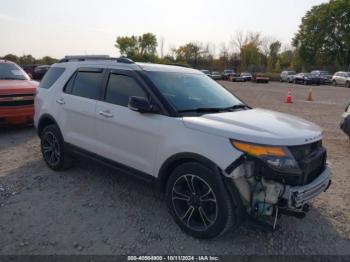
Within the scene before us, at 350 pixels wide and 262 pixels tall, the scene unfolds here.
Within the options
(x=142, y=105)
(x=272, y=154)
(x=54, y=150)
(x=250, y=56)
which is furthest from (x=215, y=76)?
(x=250, y=56)

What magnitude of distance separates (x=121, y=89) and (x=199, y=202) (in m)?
1.78

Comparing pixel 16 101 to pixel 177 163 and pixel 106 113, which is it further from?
pixel 177 163

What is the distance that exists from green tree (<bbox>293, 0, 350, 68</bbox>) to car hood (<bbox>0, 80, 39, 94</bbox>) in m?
56.2

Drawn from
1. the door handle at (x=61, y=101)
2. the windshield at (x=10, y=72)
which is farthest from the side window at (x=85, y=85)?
the windshield at (x=10, y=72)

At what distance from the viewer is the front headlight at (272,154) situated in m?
3.05

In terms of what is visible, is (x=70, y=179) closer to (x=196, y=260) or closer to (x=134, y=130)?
(x=134, y=130)

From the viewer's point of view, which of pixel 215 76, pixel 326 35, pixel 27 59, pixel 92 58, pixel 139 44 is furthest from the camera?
pixel 139 44

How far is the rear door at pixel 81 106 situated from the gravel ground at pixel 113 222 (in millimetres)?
698

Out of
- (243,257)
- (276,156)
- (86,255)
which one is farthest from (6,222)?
(276,156)

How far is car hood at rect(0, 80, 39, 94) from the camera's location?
757 cm

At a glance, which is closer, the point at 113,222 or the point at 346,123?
the point at 113,222

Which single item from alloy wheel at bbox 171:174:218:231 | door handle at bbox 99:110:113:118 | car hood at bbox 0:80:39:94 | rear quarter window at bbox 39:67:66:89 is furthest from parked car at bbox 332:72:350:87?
alloy wheel at bbox 171:174:218:231

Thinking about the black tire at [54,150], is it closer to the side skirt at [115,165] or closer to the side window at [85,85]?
the side skirt at [115,165]

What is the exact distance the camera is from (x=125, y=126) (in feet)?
13.1
